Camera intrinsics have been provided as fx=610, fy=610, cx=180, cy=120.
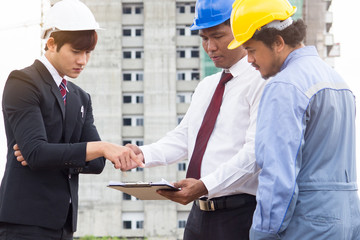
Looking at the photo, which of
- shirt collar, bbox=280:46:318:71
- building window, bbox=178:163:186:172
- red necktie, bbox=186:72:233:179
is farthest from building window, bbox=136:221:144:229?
shirt collar, bbox=280:46:318:71

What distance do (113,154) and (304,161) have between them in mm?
1137

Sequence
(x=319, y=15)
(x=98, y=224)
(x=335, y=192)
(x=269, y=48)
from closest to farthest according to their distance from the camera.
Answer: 1. (x=335, y=192)
2. (x=269, y=48)
3. (x=98, y=224)
4. (x=319, y=15)

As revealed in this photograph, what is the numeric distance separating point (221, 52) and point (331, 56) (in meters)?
54.2

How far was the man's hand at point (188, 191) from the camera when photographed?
10.4 ft

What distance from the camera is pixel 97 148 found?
312 cm

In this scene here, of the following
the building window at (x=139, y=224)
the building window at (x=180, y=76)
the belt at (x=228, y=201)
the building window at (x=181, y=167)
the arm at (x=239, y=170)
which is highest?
the building window at (x=180, y=76)

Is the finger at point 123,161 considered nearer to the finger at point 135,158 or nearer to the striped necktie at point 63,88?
the finger at point 135,158

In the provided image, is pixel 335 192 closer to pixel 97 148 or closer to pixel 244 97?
pixel 244 97

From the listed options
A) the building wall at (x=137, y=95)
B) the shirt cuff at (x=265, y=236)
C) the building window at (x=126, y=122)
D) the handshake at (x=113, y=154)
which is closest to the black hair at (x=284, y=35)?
the shirt cuff at (x=265, y=236)

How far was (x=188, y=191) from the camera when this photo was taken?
3.19m

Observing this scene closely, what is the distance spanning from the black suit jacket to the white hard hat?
0.68ft

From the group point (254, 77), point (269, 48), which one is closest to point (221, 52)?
point (254, 77)

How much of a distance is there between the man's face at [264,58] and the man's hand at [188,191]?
75 centimetres

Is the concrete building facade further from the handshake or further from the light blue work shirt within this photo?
the light blue work shirt
